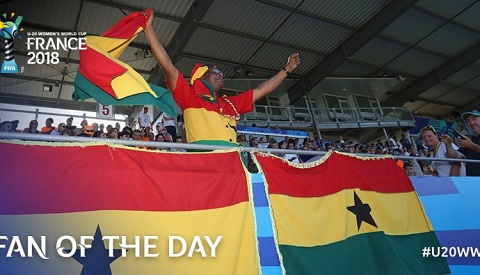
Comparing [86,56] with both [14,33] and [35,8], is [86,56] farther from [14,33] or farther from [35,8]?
[14,33]

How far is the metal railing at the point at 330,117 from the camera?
1538cm

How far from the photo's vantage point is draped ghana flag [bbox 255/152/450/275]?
7.02 ft

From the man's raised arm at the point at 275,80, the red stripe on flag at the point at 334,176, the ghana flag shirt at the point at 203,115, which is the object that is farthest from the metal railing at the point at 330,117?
the ghana flag shirt at the point at 203,115

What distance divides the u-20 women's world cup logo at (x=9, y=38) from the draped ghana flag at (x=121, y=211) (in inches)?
392

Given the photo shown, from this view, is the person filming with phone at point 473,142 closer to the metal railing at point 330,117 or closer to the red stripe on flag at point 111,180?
the red stripe on flag at point 111,180

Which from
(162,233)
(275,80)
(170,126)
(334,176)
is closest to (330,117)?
(170,126)

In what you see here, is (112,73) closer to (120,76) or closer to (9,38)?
(120,76)

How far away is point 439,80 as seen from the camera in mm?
16219

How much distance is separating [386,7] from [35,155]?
12.8m

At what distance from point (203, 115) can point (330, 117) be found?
1541cm

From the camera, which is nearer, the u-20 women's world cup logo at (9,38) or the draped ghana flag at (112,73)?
the draped ghana flag at (112,73)

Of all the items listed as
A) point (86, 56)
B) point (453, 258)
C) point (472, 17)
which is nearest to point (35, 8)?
point (86, 56)

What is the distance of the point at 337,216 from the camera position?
2.38 meters

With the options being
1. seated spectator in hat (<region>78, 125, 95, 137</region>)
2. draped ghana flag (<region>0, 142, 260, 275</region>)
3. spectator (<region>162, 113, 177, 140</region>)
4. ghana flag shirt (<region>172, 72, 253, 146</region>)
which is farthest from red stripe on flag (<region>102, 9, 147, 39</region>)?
spectator (<region>162, 113, 177, 140</region>)
